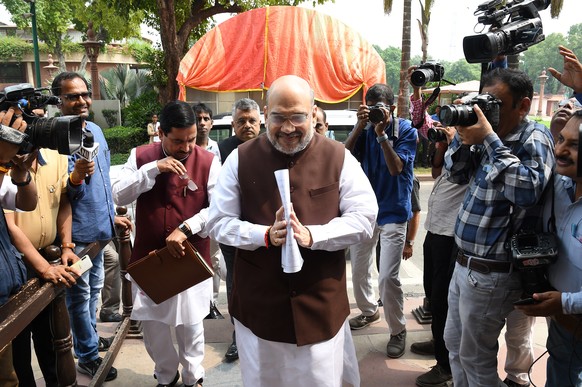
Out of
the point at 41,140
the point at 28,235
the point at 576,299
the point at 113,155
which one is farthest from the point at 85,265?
the point at 113,155

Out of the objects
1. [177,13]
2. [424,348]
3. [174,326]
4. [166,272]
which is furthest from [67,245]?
[177,13]

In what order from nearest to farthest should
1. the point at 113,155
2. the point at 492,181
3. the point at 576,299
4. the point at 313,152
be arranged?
1. the point at 576,299
2. the point at 492,181
3. the point at 313,152
4. the point at 113,155

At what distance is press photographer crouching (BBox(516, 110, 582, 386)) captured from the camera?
185cm

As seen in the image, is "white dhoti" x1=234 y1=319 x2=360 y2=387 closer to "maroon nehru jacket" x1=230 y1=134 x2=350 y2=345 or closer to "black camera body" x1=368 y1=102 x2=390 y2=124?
"maroon nehru jacket" x1=230 y1=134 x2=350 y2=345

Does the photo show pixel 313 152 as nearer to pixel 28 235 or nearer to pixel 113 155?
pixel 28 235

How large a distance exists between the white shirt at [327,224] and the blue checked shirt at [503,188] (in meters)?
0.48

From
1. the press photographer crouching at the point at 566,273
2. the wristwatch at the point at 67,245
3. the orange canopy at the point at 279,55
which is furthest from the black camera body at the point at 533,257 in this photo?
the orange canopy at the point at 279,55

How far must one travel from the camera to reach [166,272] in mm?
2654

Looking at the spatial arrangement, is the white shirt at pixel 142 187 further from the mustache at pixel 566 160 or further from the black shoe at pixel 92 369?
the mustache at pixel 566 160

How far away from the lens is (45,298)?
2.12 m

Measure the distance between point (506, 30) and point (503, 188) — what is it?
880 millimetres

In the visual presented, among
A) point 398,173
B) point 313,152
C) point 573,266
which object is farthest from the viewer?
point 398,173

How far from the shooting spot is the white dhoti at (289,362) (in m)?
2.16

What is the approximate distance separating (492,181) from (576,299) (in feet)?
1.89
